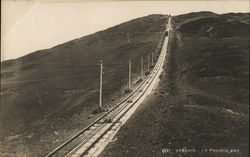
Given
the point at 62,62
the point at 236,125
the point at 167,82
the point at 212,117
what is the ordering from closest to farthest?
the point at 236,125, the point at 212,117, the point at 167,82, the point at 62,62

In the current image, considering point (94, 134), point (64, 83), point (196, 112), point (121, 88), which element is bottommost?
point (64, 83)

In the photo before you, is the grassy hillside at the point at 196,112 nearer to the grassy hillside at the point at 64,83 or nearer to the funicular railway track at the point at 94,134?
the funicular railway track at the point at 94,134

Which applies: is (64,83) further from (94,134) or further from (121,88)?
(94,134)

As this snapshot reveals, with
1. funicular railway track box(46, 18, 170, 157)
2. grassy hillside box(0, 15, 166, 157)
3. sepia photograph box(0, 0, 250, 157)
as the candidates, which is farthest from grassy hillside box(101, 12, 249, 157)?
grassy hillside box(0, 15, 166, 157)

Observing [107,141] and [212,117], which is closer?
[107,141]

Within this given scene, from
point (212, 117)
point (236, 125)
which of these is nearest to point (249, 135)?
point (236, 125)

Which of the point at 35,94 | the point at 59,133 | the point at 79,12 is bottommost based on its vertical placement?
the point at 35,94

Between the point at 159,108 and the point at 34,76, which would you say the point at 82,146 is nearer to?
the point at 159,108

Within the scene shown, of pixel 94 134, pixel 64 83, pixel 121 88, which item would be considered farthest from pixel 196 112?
pixel 64 83
